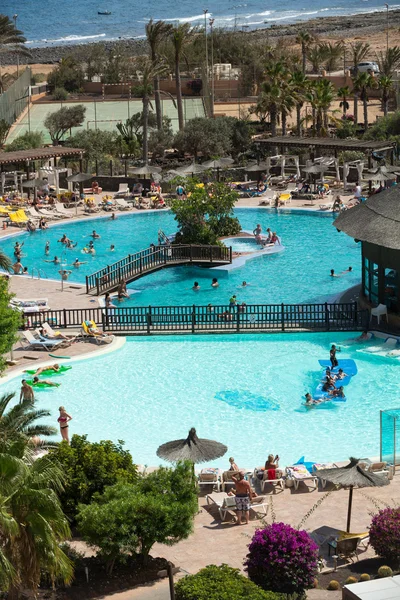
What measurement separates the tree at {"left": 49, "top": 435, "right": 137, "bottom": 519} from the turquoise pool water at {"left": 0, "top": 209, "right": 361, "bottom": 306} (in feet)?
63.7

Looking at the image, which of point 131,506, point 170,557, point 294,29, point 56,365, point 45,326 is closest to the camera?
point 131,506

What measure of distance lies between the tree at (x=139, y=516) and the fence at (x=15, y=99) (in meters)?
60.2

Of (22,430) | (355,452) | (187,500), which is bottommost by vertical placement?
(355,452)

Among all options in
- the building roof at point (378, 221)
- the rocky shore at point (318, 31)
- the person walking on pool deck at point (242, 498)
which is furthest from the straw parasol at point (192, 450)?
the rocky shore at point (318, 31)

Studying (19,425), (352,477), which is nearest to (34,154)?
(19,425)

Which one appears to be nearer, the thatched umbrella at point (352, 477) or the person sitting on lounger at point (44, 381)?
the thatched umbrella at point (352, 477)

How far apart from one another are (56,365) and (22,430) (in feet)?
40.3

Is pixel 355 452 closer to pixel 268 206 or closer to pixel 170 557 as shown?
pixel 170 557

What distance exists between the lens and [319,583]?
57.0 feet

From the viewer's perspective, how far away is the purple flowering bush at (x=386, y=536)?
57.2ft

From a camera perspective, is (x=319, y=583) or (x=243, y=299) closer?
(x=319, y=583)

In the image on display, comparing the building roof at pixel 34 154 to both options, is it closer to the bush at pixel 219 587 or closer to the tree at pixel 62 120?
the tree at pixel 62 120

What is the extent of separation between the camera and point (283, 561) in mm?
16375

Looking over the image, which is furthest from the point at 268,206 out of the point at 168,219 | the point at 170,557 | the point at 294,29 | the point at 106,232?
the point at 294,29
